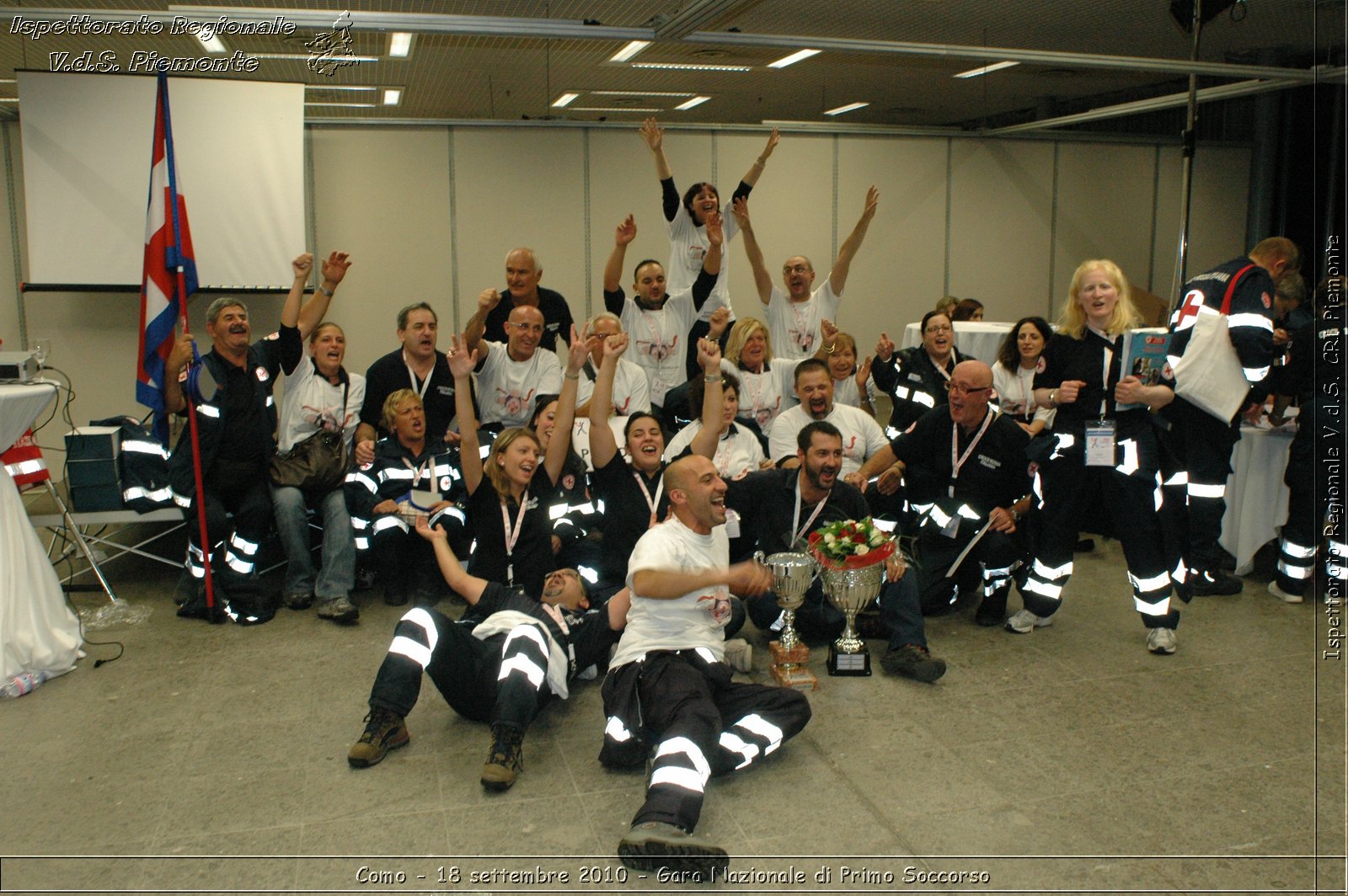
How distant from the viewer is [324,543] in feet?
16.8

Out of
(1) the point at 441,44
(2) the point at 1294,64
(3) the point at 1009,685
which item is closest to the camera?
(3) the point at 1009,685

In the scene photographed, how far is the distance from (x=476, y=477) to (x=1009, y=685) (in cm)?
240

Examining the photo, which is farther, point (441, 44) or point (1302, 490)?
point (441, 44)

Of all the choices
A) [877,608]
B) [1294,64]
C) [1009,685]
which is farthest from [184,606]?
[1294,64]

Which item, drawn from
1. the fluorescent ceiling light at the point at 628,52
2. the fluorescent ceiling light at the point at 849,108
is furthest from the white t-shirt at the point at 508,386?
the fluorescent ceiling light at the point at 849,108

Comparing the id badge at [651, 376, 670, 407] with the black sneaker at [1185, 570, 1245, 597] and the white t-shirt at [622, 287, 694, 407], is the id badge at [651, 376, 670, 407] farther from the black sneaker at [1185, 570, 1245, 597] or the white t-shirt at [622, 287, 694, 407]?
the black sneaker at [1185, 570, 1245, 597]

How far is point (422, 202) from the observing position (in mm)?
8016

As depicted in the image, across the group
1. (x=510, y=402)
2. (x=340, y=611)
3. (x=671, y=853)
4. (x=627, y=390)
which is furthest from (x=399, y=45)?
(x=671, y=853)

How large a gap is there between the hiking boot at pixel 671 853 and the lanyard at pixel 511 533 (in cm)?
164

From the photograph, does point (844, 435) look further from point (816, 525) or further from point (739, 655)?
point (739, 655)

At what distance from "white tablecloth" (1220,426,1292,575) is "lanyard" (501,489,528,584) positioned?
12.7 ft

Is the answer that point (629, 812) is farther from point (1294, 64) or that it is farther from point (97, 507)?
point (1294, 64)

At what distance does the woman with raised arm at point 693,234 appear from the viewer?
616cm

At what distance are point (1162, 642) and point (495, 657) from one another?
2913 mm
